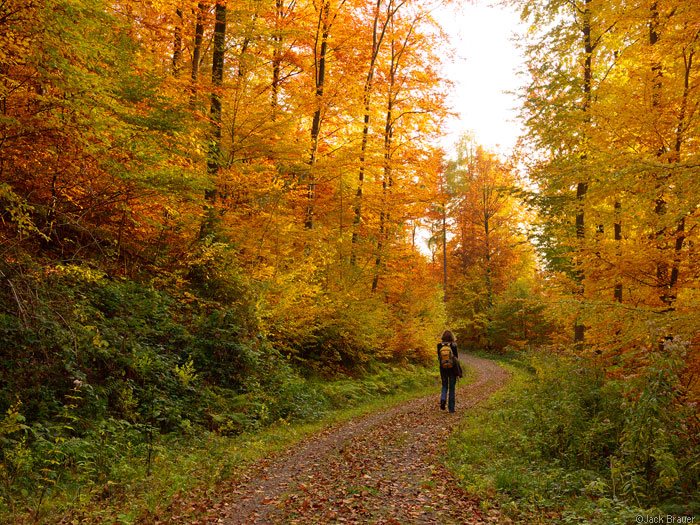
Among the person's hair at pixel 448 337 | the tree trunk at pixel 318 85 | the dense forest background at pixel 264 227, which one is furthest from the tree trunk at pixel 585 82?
the tree trunk at pixel 318 85

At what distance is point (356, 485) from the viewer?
5.95 metres

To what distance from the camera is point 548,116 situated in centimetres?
1320

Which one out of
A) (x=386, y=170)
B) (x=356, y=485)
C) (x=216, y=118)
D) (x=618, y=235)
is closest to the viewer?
(x=356, y=485)

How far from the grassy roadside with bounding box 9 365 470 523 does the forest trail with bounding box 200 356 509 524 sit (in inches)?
12.7

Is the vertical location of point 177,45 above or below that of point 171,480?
above

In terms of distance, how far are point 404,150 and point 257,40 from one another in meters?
9.43

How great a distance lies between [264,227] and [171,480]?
23.8ft

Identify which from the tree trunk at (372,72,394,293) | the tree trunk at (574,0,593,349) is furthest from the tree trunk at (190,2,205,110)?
the tree trunk at (574,0,593,349)

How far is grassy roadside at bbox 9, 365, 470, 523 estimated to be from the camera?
15.1 ft

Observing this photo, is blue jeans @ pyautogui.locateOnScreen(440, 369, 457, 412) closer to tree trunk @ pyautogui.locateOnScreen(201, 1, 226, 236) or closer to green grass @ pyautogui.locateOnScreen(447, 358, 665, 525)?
green grass @ pyautogui.locateOnScreen(447, 358, 665, 525)

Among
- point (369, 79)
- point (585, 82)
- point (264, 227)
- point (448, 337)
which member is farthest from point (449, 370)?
point (369, 79)

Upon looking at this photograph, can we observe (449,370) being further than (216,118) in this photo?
No

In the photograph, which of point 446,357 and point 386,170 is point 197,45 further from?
point 446,357

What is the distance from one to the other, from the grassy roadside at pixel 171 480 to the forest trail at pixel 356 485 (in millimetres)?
322
